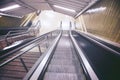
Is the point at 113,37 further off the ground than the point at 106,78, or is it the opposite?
the point at 113,37

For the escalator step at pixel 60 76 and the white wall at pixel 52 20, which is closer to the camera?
the escalator step at pixel 60 76

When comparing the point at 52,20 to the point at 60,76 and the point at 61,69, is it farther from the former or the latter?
the point at 60,76

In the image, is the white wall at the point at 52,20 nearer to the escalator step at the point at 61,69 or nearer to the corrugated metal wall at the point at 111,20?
the corrugated metal wall at the point at 111,20

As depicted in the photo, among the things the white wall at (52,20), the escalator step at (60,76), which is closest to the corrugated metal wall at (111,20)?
the escalator step at (60,76)

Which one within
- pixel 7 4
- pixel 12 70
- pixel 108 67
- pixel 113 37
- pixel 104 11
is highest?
pixel 7 4

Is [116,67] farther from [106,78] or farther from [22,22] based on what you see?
[22,22]

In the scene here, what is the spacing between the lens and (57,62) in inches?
167

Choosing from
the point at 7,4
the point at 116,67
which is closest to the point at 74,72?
the point at 116,67

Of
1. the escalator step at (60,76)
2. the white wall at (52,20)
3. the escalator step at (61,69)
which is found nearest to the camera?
the escalator step at (60,76)

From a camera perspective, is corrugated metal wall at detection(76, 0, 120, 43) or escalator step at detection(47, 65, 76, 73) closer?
escalator step at detection(47, 65, 76, 73)

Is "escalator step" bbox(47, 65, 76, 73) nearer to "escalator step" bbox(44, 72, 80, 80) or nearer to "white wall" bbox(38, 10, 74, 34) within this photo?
"escalator step" bbox(44, 72, 80, 80)

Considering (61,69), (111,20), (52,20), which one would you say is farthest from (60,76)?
(52,20)

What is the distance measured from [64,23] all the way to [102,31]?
13.5 metres

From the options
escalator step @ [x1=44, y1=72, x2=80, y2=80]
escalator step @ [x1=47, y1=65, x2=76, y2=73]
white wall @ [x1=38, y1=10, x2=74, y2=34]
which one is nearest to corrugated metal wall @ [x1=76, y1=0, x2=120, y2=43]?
escalator step @ [x1=47, y1=65, x2=76, y2=73]
